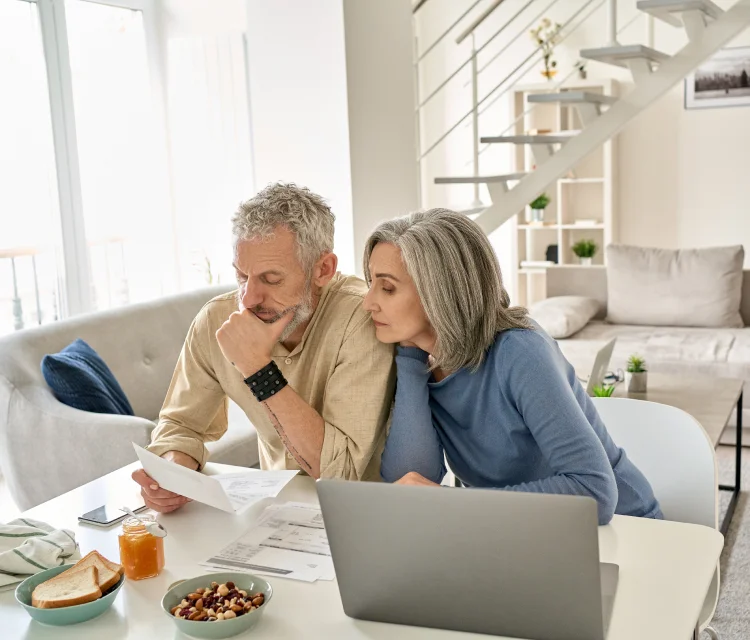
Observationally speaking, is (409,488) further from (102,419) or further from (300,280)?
(102,419)

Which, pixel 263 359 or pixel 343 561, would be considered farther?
pixel 263 359

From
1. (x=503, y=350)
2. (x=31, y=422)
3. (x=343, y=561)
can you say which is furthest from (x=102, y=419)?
(x=343, y=561)

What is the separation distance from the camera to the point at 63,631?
3.90ft

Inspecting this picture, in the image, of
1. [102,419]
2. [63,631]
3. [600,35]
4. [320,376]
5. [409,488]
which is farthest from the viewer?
[600,35]

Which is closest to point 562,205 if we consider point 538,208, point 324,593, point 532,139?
point 538,208

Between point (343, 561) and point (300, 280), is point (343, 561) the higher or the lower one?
the lower one

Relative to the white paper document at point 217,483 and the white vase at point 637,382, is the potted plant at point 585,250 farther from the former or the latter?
the white paper document at point 217,483

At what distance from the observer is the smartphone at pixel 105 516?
5.12 feet

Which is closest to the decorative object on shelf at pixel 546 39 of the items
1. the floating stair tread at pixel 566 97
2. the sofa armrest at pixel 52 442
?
the floating stair tread at pixel 566 97

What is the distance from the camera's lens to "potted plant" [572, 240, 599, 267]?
653 centimetres

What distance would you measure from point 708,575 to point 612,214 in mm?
5559

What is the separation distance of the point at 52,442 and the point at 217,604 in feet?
6.41

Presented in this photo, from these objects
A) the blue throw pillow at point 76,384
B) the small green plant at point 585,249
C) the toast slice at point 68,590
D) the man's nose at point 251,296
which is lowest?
the blue throw pillow at point 76,384

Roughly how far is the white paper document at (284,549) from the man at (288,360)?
15cm
